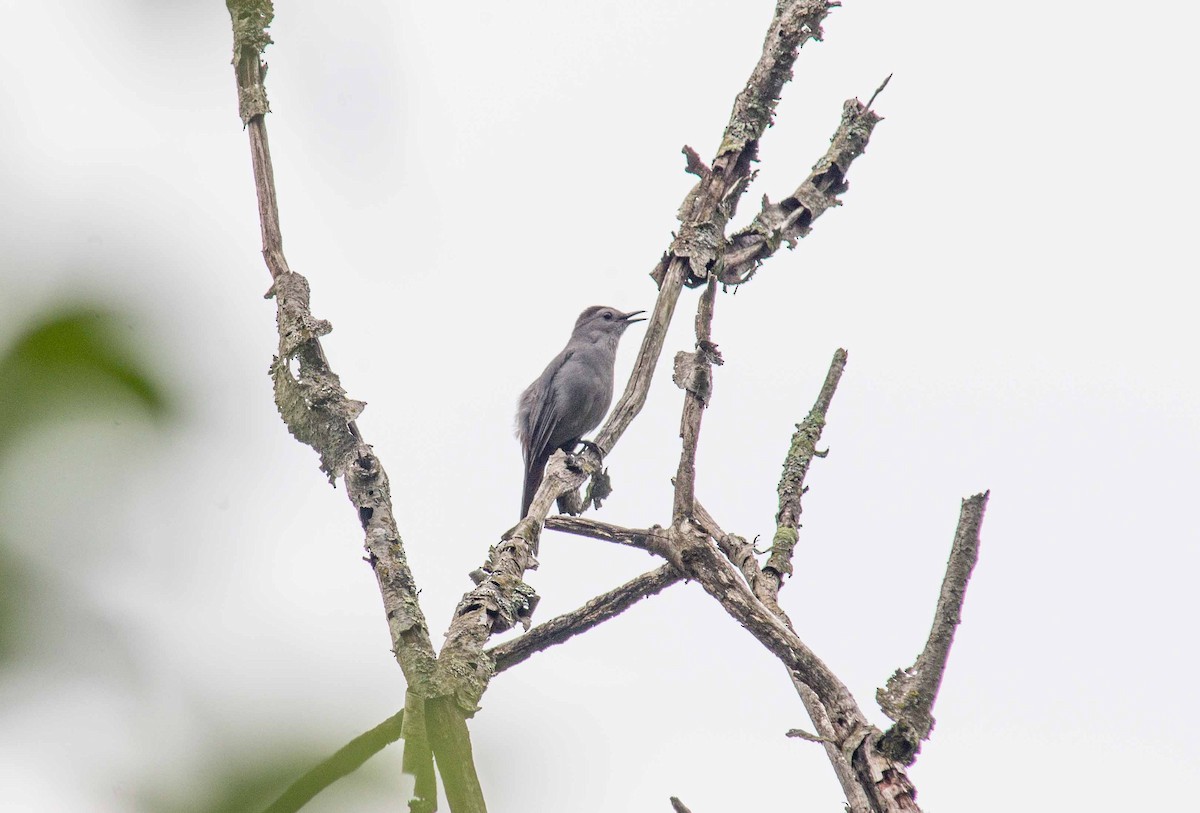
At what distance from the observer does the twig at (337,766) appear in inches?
24.1

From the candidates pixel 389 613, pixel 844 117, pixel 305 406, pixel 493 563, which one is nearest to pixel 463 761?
pixel 389 613

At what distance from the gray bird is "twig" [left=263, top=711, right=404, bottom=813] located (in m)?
9.08

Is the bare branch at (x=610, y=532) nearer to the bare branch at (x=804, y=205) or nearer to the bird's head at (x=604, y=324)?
the bare branch at (x=804, y=205)

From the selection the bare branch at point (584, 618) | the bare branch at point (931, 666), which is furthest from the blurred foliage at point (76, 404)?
the bare branch at point (584, 618)

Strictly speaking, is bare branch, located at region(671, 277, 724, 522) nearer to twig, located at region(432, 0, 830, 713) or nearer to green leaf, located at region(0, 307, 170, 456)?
twig, located at region(432, 0, 830, 713)

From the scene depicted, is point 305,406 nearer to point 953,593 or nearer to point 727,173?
point 953,593

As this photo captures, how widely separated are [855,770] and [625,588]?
1177 mm

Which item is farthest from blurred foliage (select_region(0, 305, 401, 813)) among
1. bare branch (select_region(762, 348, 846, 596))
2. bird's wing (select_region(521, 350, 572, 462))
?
bird's wing (select_region(521, 350, 572, 462))

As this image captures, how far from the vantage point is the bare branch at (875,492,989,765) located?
2533 mm

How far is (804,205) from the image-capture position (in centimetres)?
472

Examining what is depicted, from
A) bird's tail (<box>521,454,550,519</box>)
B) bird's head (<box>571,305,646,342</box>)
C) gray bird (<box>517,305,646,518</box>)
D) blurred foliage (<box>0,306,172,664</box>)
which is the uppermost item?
bird's head (<box>571,305,646,342</box>)

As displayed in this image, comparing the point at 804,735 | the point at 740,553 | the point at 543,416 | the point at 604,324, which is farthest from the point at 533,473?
the point at 804,735

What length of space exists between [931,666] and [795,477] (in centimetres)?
231

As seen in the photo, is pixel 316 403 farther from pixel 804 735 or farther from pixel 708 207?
pixel 708 207
